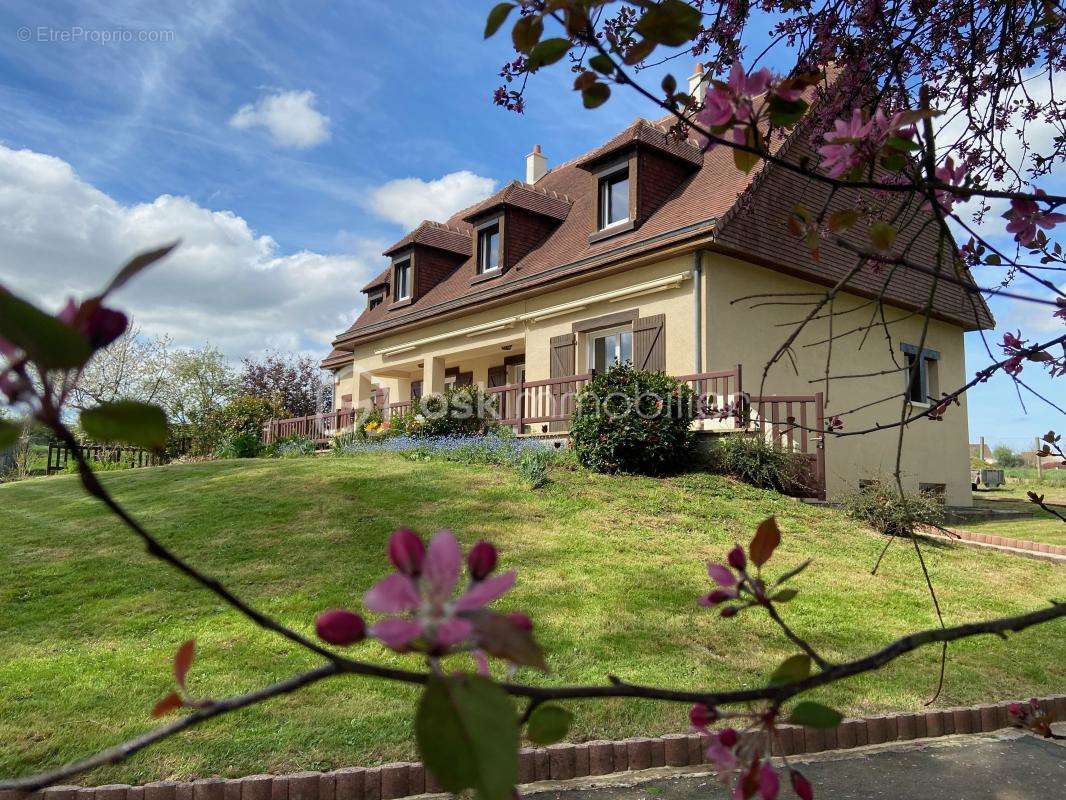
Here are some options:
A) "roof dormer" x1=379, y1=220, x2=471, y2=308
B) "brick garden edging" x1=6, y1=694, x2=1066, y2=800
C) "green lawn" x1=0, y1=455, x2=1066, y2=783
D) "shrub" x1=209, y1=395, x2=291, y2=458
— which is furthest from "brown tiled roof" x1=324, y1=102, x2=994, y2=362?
"brick garden edging" x1=6, y1=694, x2=1066, y2=800

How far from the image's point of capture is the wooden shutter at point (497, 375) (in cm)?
2020

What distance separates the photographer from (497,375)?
20.5 meters

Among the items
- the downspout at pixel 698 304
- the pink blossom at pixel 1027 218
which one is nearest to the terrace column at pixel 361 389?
the downspout at pixel 698 304

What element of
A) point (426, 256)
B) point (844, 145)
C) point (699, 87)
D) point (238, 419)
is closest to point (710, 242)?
point (699, 87)

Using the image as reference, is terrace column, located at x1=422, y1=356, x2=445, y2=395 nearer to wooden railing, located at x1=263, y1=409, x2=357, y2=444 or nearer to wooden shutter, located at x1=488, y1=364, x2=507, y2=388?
wooden shutter, located at x1=488, y1=364, x2=507, y2=388

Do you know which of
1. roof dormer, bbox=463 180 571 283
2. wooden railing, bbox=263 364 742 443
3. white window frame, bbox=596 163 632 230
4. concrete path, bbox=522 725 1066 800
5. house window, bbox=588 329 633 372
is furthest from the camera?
roof dormer, bbox=463 180 571 283

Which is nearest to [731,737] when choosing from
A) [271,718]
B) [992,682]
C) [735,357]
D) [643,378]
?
[271,718]

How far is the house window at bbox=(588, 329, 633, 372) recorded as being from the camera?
14.6 meters

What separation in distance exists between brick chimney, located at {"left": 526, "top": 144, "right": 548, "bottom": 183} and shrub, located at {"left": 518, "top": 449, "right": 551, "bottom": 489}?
43.1ft

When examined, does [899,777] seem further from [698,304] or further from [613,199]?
[613,199]

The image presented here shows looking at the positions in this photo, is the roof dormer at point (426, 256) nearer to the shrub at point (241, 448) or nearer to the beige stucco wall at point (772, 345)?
the beige stucco wall at point (772, 345)

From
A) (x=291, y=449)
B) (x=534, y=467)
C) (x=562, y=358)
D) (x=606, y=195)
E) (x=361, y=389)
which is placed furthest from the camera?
(x=361, y=389)

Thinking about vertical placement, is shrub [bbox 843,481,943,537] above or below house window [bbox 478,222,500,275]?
below

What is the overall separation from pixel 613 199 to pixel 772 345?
4.56 m
